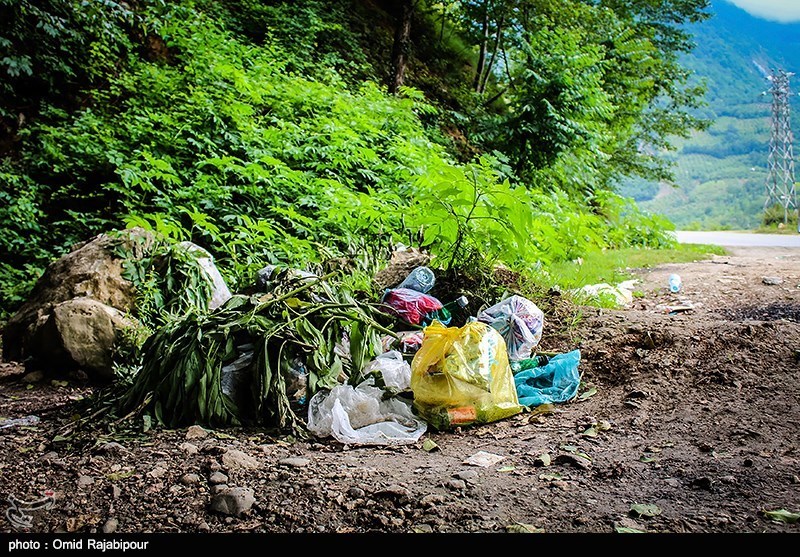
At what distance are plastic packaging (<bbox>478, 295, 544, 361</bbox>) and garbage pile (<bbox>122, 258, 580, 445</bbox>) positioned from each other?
20 cm

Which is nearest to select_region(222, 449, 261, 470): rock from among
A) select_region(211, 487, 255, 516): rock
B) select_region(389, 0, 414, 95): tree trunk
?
select_region(211, 487, 255, 516): rock

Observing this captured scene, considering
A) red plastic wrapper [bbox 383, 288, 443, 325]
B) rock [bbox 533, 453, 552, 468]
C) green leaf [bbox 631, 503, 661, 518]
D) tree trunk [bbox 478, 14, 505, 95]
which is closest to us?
green leaf [bbox 631, 503, 661, 518]

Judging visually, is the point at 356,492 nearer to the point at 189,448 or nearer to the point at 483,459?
the point at 483,459

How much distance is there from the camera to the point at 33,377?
366 cm

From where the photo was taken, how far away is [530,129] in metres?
9.36

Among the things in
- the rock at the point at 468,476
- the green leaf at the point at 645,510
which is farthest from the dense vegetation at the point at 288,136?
the green leaf at the point at 645,510

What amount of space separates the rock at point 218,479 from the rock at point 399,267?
95.2 inches

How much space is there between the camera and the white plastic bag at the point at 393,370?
3074mm

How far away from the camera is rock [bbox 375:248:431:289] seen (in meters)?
4.47

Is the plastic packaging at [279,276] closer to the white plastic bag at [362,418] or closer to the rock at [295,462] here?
the white plastic bag at [362,418]

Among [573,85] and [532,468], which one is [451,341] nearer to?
[532,468]

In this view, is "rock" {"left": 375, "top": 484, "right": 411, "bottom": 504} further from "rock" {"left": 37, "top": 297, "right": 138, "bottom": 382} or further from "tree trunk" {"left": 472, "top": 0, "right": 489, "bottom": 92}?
"tree trunk" {"left": 472, "top": 0, "right": 489, "bottom": 92}

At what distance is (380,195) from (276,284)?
3283mm

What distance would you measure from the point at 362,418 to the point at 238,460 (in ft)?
2.42
